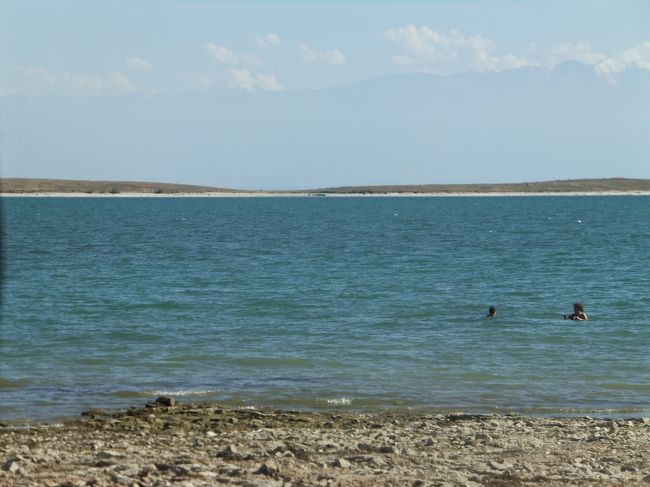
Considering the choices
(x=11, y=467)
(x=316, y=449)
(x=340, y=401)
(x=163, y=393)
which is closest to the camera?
(x=11, y=467)

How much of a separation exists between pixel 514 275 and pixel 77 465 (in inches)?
1326

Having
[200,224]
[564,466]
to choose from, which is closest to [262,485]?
[564,466]

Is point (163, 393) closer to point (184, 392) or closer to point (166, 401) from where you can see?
point (184, 392)

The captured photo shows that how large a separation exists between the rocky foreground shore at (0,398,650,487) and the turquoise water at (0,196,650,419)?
196 centimetres

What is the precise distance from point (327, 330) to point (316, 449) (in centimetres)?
1420

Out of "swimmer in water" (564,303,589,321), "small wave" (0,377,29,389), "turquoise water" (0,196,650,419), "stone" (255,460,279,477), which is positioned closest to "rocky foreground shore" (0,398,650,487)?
"stone" (255,460,279,477)

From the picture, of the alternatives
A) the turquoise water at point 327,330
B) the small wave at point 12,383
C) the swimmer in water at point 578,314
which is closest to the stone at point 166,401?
the turquoise water at point 327,330

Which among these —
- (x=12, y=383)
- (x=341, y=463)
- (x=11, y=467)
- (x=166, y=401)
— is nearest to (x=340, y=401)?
(x=166, y=401)

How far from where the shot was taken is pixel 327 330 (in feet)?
88.6

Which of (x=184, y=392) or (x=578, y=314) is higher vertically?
(x=578, y=314)

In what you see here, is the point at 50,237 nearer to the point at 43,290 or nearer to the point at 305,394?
the point at 43,290

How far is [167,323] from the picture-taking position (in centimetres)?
2831

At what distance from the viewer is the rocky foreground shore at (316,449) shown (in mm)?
11164

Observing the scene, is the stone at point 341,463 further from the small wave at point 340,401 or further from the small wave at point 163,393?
the small wave at point 163,393
